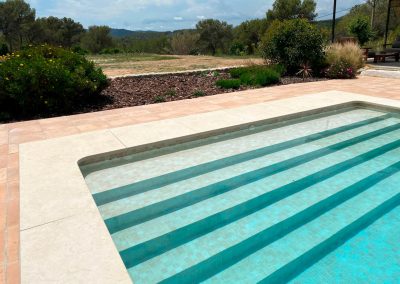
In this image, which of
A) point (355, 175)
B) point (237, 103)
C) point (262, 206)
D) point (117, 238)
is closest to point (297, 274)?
point (262, 206)

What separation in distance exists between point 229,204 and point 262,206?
1.09 ft

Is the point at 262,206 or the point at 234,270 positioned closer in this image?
the point at 234,270

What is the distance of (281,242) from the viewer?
9.39ft

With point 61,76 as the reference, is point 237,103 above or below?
below

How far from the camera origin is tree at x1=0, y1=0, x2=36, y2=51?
110 ft

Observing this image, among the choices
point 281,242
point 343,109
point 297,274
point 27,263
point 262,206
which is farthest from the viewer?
point 343,109

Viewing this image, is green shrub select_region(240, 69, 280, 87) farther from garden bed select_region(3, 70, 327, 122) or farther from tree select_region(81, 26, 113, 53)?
tree select_region(81, 26, 113, 53)

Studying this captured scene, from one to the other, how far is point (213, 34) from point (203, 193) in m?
41.6

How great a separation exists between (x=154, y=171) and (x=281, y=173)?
5.07ft

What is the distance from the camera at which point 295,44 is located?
10.1 meters

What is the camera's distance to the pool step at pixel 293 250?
8.16ft

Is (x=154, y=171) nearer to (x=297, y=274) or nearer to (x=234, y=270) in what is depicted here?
(x=234, y=270)

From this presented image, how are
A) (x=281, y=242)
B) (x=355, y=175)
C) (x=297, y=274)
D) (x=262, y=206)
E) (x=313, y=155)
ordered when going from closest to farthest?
1. (x=297, y=274)
2. (x=281, y=242)
3. (x=262, y=206)
4. (x=355, y=175)
5. (x=313, y=155)

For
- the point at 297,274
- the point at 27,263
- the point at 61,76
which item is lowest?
the point at 297,274
